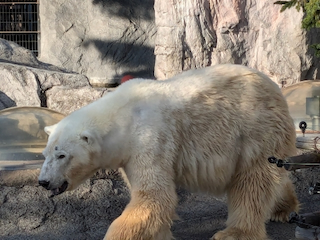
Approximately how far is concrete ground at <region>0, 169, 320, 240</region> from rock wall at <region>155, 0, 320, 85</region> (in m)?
5.14

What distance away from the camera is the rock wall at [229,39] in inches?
362

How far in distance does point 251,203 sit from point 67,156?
1.27 meters

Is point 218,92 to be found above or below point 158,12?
below

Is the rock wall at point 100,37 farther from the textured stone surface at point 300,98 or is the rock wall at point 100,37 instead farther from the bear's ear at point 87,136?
the bear's ear at point 87,136

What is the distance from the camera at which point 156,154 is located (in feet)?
10.2

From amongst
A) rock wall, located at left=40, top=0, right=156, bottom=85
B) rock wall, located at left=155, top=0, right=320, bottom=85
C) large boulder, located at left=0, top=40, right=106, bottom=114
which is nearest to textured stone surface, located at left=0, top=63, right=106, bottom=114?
large boulder, located at left=0, top=40, right=106, bottom=114

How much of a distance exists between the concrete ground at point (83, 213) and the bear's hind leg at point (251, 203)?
1.37ft

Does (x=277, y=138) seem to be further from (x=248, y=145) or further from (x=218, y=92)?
(x=218, y=92)

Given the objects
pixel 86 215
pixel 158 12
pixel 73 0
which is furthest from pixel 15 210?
pixel 73 0

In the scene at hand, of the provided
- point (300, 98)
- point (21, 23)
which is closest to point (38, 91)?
point (300, 98)

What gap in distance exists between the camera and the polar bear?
3096mm

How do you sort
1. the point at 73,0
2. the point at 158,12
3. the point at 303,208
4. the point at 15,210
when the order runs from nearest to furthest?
the point at 15,210, the point at 303,208, the point at 158,12, the point at 73,0

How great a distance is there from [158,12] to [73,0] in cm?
413

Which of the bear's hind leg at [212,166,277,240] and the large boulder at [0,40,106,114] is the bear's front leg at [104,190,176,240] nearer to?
the bear's hind leg at [212,166,277,240]
